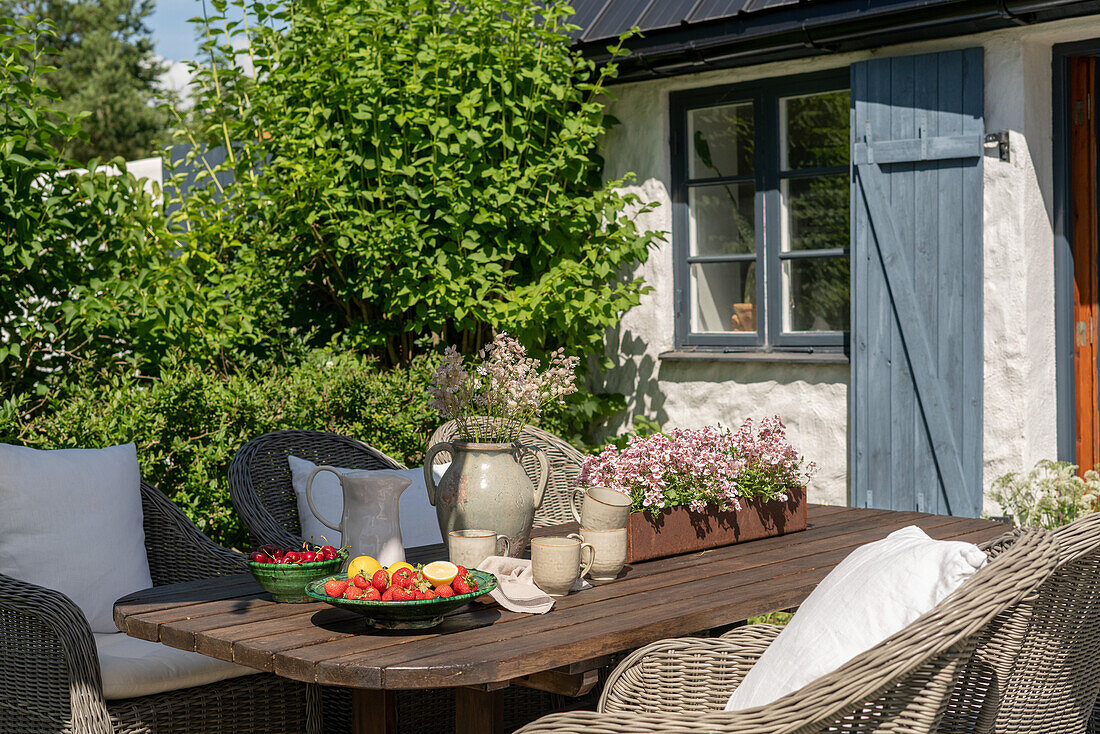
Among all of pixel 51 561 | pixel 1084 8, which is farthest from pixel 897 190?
pixel 51 561

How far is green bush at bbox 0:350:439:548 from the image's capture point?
13.1 feet

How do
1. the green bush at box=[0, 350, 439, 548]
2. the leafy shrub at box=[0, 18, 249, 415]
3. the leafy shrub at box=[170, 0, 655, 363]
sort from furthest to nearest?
the leafy shrub at box=[170, 0, 655, 363] < the leafy shrub at box=[0, 18, 249, 415] < the green bush at box=[0, 350, 439, 548]

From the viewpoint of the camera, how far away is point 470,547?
2.43 m

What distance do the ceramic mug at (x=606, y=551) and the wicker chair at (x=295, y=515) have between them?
2.96ft

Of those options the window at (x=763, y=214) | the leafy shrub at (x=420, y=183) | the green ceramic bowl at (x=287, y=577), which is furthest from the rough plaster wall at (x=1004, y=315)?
the green ceramic bowl at (x=287, y=577)

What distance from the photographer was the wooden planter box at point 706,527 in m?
2.76

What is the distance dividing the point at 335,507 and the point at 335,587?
1.35m

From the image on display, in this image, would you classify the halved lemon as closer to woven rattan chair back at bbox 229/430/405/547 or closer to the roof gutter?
woven rattan chair back at bbox 229/430/405/547

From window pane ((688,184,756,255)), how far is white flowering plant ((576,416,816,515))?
9.46ft

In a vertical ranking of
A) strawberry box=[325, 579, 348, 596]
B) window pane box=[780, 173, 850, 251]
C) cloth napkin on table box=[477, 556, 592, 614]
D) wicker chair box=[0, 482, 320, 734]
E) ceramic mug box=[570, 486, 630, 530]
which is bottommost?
wicker chair box=[0, 482, 320, 734]

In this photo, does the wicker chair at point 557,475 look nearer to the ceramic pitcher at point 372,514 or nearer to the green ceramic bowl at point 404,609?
the ceramic pitcher at point 372,514

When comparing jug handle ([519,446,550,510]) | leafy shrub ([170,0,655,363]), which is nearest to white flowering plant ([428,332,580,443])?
jug handle ([519,446,550,510])

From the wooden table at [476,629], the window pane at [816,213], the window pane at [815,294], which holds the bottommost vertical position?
the wooden table at [476,629]

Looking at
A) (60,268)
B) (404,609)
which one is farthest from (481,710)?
(60,268)
